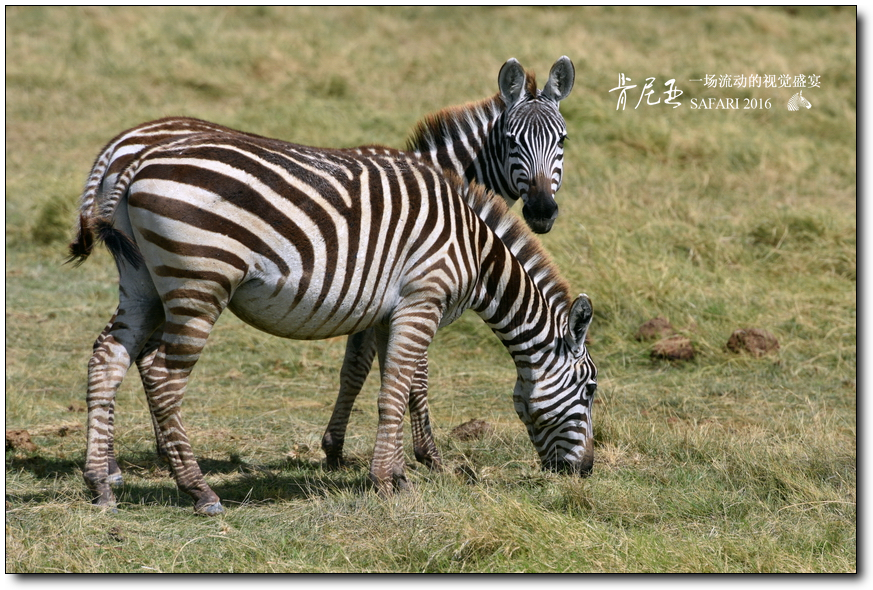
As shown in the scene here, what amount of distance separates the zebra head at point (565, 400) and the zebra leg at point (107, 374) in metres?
2.45

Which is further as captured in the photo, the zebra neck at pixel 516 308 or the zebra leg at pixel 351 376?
the zebra leg at pixel 351 376

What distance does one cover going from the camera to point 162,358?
4.89m

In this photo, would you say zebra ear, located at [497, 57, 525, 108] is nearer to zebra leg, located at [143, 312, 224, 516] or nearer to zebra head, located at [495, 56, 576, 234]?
zebra head, located at [495, 56, 576, 234]

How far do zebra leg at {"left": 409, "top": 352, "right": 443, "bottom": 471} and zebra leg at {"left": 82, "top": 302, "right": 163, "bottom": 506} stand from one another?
6.25 feet

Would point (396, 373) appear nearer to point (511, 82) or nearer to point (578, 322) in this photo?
point (578, 322)

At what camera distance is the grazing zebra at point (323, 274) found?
187 inches

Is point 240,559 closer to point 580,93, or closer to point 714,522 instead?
point 714,522

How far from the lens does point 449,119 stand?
6.84m

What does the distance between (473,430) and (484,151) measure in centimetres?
Answer: 215

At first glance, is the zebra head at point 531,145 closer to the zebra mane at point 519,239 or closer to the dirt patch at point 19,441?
the zebra mane at point 519,239

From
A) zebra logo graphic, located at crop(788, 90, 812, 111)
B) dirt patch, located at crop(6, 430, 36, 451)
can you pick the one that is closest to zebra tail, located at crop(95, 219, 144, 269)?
dirt patch, located at crop(6, 430, 36, 451)

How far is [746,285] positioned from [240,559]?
23.3ft

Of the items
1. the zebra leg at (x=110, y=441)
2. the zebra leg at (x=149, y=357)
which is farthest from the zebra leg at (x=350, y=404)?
the zebra leg at (x=110, y=441)

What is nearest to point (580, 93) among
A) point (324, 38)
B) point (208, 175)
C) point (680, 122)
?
point (680, 122)
